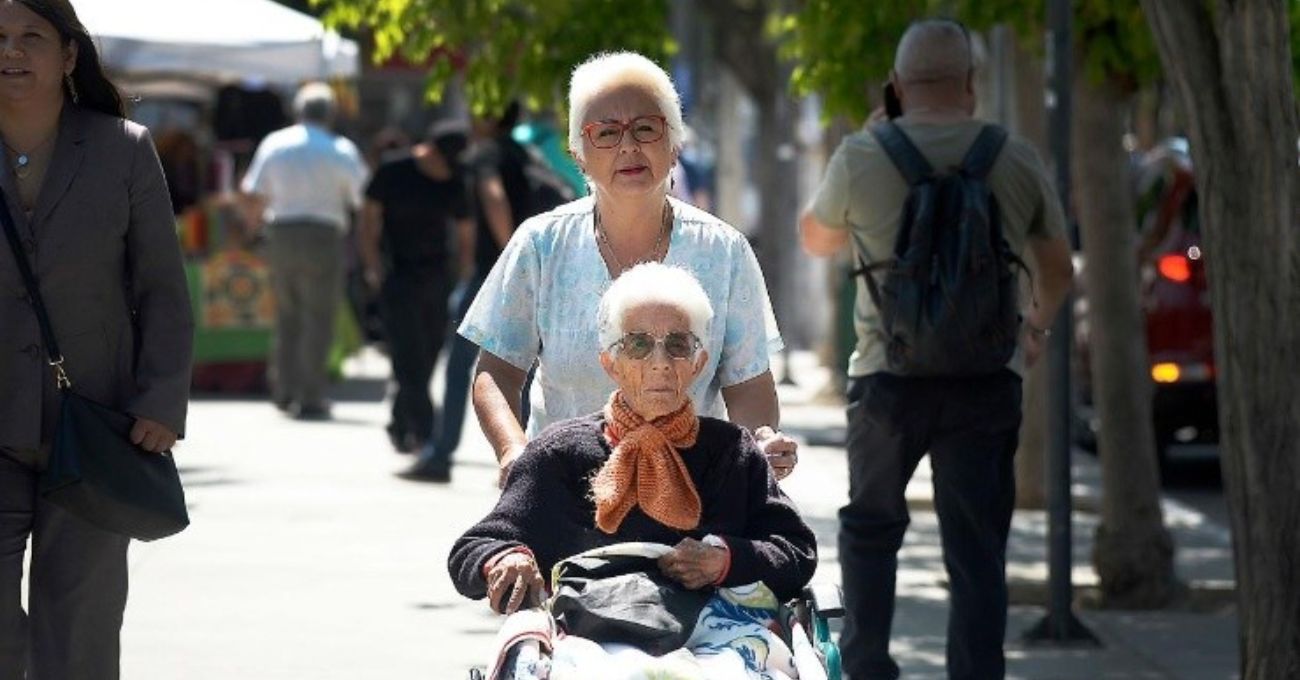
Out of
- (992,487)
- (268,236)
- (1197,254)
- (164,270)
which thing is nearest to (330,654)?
(992,487)

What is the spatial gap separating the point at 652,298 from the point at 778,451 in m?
0.44

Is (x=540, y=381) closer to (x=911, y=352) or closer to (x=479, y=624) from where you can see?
(x=911, y=352)

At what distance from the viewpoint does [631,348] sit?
5379 millimetres

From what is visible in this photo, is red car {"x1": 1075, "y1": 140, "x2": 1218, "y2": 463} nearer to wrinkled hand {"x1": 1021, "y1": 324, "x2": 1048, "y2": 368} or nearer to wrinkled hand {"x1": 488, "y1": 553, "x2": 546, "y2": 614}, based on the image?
wrinkled hand {"x1": 1021, "y1": 324, "x2": 1048, "y2": 368}

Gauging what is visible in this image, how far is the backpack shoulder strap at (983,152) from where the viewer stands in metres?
7.80

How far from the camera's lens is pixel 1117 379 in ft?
35.1

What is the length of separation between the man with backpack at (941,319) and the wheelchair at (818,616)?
87.9 inches

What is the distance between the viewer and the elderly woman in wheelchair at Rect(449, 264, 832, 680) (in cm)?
514

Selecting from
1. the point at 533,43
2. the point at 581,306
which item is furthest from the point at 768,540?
the point at 533,43

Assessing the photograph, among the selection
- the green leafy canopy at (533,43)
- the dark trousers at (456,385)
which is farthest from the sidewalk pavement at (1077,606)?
the green leafy canopy at (533,43)

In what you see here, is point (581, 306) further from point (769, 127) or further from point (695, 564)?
point (769, 127)

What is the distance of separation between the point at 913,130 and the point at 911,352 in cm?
64

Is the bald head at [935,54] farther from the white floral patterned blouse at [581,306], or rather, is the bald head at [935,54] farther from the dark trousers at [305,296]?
the dark trousers at [305,296]

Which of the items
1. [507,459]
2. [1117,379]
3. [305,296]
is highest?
[507,459]
